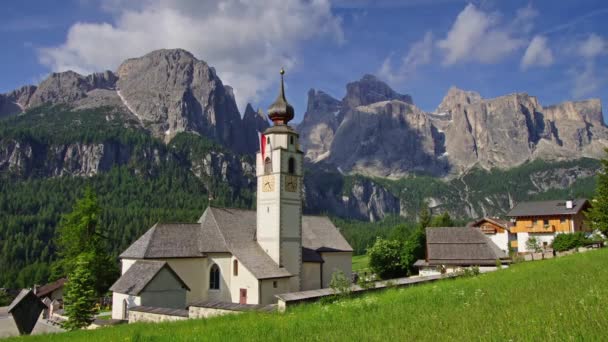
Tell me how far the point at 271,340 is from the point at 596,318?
6.49 m

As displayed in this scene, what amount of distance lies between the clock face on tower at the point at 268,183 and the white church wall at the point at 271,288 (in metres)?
7.25

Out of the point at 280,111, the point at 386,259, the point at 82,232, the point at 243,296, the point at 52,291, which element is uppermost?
the point at 280,111

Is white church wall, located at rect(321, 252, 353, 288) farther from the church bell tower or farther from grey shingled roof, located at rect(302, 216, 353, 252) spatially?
the church bell tower

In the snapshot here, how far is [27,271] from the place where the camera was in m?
98.6

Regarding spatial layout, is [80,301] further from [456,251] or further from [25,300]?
[456,251]

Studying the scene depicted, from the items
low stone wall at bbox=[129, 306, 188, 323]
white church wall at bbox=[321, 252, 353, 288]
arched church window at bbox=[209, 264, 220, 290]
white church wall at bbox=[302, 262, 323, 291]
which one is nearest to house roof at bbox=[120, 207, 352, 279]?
arched church window at bbox=[209, 264, 220, 290]

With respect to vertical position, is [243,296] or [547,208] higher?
[547,208]

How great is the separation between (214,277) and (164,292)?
5491 millimetres

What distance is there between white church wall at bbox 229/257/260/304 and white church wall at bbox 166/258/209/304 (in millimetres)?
2338

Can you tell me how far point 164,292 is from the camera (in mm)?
32562

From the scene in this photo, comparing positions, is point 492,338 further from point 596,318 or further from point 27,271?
point 27,271

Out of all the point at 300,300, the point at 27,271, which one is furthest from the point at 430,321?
the point at 27,271

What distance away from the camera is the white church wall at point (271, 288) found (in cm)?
3478

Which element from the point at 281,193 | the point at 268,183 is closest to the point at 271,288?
the point at 281,193
